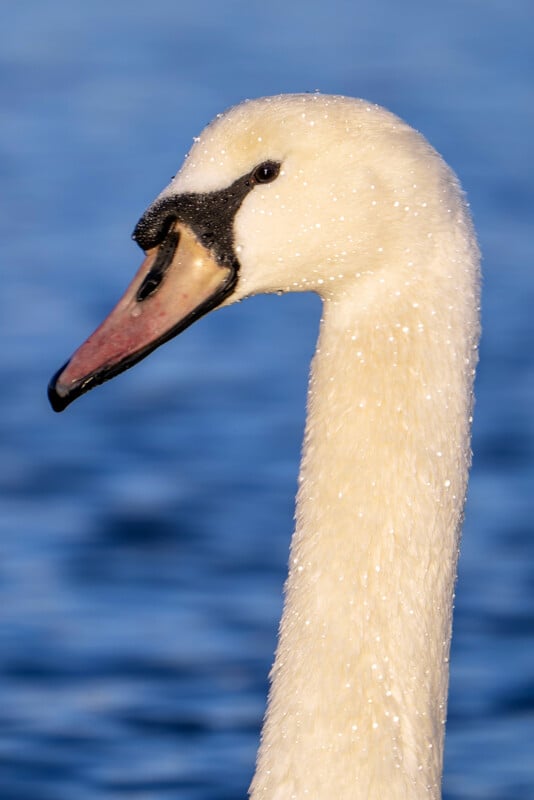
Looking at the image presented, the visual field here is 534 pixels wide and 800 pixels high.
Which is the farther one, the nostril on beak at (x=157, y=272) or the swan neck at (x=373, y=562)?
the nostril on beak at (x=157, y=272)

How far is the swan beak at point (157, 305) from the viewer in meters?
4.25

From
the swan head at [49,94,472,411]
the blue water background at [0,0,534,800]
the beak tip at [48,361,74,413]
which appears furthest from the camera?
the blue water background at [0,0,534,800]

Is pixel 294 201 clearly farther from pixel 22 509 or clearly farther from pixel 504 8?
pixel 504 8

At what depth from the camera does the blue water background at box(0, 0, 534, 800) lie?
7.25 meters

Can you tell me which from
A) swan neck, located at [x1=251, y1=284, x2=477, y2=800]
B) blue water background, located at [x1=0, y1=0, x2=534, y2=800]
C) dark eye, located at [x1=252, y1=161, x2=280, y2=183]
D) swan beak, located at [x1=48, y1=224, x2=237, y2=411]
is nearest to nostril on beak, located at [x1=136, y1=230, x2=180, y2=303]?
swan beak, located at [x1=48, y1=224, x2=237, y2=411]

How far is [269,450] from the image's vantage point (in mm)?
9516

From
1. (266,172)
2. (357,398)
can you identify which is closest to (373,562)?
(357,398)

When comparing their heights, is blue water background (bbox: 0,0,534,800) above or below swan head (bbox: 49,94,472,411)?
above

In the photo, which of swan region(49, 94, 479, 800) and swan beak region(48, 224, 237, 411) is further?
swan beak region(48, 224, 237, 411)

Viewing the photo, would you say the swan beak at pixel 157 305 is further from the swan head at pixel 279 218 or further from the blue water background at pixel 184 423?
the blue water background at pixel 184 423

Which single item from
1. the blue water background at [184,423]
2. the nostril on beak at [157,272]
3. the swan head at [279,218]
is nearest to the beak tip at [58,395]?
the swan head at [279,218]

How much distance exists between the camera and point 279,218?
4.19 metres

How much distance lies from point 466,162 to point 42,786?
6.81m

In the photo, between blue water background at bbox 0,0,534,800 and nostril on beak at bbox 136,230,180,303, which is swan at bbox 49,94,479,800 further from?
blue water background at bbox 0,0,534,800
